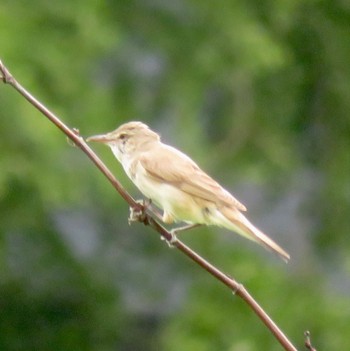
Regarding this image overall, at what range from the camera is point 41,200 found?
10.3 meters

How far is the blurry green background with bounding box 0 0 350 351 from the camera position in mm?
10422

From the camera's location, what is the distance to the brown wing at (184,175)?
451 centimetres

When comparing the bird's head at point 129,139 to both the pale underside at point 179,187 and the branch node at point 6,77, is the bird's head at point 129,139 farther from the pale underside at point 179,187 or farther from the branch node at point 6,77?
the branch node at point 6,77

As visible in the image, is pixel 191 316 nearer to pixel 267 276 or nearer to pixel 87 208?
pixel 267 276

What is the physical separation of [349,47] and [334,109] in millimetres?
491

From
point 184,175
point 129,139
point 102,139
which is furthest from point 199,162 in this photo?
point 184,175

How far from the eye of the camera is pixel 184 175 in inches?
182

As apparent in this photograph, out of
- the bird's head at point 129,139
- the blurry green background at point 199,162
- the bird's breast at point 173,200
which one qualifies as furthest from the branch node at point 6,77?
the blurry green background at point 199,162

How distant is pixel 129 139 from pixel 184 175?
1.11ft

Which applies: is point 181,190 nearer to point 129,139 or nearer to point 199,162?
point 129,139

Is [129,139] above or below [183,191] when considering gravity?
above

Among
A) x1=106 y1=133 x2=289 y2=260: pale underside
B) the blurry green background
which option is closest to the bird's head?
x1=106 y1=133 x2=289 y2=260: pale underside

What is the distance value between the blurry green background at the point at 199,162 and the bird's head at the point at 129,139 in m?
4.88

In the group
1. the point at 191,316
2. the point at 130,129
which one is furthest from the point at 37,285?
the point at 130,129
